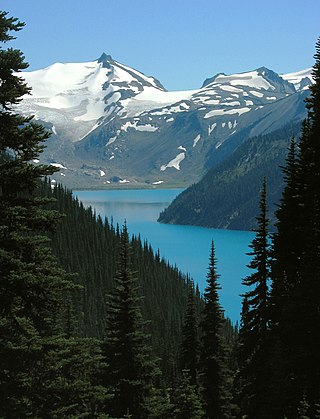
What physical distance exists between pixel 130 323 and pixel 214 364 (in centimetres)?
1559

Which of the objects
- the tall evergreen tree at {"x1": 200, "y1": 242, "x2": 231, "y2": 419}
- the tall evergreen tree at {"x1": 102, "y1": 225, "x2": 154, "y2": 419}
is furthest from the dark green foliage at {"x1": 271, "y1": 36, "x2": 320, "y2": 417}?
the tall evergreen tree at {"x1": 200, "y1": 242, "x2": 231, "y2": 419}

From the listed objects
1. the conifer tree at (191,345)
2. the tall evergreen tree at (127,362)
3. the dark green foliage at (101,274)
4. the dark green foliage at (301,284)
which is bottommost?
the dark green foliage at (101,274)

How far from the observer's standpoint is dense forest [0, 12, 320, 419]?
15609 millimetres

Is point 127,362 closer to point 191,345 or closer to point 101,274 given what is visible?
point 191,345

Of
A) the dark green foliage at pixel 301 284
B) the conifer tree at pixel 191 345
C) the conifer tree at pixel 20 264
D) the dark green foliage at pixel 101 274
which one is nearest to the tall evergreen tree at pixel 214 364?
the conifer tree at pixel 191 345

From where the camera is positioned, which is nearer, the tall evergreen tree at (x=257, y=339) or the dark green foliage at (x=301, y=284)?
the dark green foliage at (x=301, y=284)

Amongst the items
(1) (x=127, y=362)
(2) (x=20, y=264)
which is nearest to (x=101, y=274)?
(1) (x=127, y=362)

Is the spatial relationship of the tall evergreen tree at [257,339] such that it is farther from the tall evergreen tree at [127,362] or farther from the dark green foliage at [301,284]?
the tall evergreen tree at [127,362]

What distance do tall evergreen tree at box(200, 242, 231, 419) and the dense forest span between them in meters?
0.08

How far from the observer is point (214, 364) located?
4375cm

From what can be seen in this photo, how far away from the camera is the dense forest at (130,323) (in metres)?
15.6

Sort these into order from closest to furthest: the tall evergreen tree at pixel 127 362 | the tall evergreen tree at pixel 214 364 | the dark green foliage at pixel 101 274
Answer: the tall evergreen tree at pixel 127 362 → the tall evergreen tree at pixel 214 364 → the dark green foliage at pixel 101 274

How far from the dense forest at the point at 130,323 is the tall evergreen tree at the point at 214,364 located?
0.26ft

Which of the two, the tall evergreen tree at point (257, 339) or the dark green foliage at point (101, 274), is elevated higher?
the tall evergreen tree at point (257, 339)
